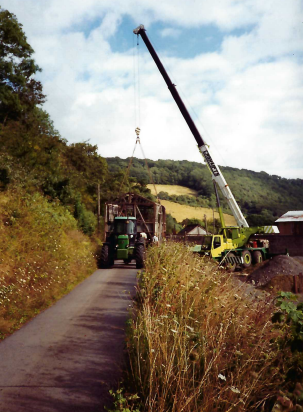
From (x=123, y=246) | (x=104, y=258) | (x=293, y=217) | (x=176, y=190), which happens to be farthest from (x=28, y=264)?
(x=176, y=190)

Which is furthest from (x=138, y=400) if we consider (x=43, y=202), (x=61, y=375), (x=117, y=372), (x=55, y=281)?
(x=43, y=202)

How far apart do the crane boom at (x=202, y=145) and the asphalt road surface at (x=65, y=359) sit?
463 inches

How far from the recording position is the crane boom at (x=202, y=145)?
19578 millimetres

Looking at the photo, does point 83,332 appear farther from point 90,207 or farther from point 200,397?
point 90,207

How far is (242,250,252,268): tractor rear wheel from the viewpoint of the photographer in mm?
19750

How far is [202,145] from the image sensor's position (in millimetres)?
19797

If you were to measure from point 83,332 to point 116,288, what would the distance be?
15.4ft

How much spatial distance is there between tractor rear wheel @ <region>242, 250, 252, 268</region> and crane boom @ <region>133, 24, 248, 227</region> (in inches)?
57.7

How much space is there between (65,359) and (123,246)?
11.7 meters

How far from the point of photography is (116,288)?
38.3 ft

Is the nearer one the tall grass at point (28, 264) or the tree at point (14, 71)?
the tall grass at point (28, 264)

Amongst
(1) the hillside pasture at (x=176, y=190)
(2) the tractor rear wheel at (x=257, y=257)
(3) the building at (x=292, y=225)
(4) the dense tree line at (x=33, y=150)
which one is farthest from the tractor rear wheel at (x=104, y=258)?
(1) the hillside pasture at (x=176, y=190)

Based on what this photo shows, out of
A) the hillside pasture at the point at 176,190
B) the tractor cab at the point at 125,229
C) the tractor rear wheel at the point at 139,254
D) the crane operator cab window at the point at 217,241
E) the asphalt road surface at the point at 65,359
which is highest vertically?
the hillside pasture at the point at 176,190

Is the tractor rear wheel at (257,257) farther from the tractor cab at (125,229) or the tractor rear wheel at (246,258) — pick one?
the tractor cab at (125,229)
